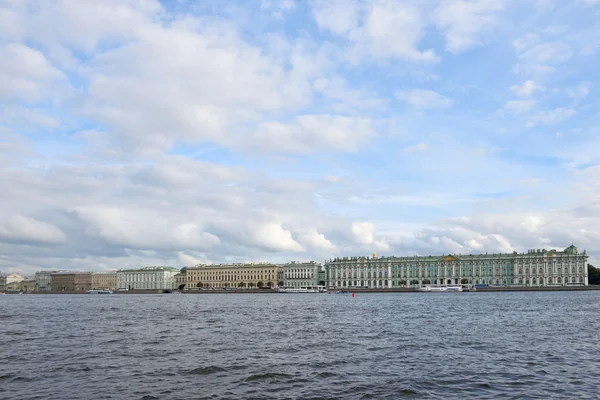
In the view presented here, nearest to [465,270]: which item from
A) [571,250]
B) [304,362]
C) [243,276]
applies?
[571,250]

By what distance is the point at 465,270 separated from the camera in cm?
15912

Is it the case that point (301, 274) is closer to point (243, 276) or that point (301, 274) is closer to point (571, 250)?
point (243, 276)

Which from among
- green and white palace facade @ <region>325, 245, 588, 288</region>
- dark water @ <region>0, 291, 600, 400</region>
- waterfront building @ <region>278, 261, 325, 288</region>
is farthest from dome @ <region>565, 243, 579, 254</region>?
dark water @ <region>0, 291, 600, 400</region>

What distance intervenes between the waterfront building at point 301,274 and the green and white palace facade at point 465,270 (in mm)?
7734

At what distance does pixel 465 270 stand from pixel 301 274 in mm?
54121

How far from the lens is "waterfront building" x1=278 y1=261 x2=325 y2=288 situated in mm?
185375

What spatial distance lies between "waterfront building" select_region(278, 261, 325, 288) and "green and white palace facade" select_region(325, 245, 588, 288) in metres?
7.73

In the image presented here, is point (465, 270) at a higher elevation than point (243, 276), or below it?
higher

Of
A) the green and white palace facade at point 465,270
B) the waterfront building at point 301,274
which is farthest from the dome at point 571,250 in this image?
the waterfront building at point 301,274

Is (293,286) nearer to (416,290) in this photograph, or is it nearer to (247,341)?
(416,290)

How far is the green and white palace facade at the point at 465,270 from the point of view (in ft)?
482

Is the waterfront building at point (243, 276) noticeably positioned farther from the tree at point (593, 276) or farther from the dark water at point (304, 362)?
the dark water at point (304, 362)

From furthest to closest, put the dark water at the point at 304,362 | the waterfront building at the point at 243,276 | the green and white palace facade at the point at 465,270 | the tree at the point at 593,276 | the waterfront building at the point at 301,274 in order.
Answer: the waterfront building at the point at 243,276 < the waterfront building at the point at 301,274 < the tree at the point at 593,276 < the green and white palace facade at the point at 465,270 < the dark water at the point at 304,362

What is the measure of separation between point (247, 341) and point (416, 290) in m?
126
